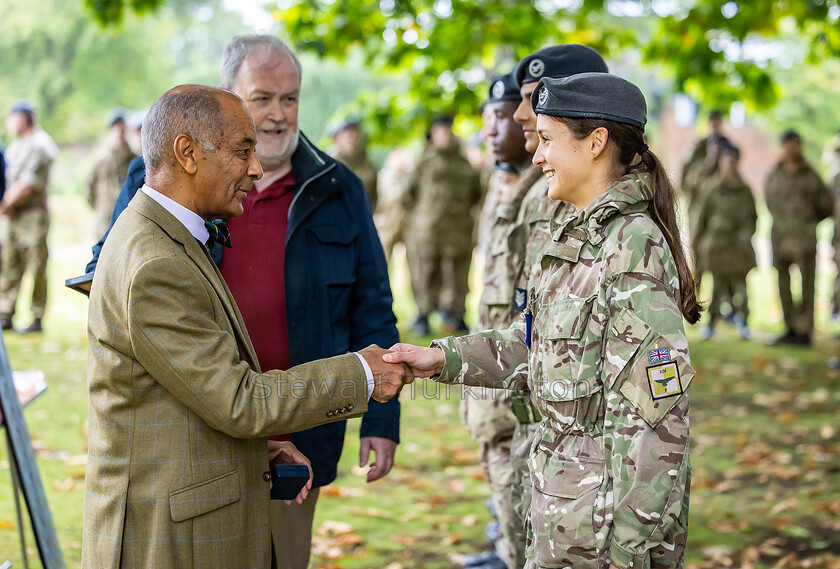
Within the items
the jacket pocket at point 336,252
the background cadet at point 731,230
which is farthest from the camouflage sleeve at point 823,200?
the jacket pocket at point 336,252

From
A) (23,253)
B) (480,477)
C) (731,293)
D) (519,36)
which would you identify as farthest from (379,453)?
(731,293)

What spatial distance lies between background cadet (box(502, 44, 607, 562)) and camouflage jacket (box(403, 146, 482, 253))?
28.7 feet

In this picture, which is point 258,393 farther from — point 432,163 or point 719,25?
point 432,163

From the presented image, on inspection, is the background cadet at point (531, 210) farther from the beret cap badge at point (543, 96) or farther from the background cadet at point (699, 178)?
the background cadet at point (699, 178)

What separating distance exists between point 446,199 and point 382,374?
32.2 ft

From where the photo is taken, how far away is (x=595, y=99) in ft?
8.04

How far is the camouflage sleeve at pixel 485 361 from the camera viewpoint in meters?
2.85

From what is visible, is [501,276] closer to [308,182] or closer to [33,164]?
[308,182]

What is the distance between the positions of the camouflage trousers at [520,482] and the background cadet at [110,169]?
30.1 feet

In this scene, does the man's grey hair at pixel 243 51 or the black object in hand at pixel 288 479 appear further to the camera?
the man's grey hair at pixel 243 51

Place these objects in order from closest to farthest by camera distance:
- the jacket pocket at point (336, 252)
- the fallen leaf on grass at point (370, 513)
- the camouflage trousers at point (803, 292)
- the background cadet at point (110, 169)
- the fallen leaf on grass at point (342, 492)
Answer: the jacket pocket at point (336, 252) < the fallen leaf on grass at point (370, 513) < the fallen leaf on grass at point (342, 492) < the camouflage trousers at point (803, 292) < the background cadet at point (110, 169)

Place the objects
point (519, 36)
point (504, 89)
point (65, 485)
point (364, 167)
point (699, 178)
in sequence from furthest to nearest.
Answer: point (699, 178) < point (364, 167) < point (519, 36) < point (65, 485) < point (504, 89)

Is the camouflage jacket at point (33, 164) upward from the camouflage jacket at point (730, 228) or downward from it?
upward

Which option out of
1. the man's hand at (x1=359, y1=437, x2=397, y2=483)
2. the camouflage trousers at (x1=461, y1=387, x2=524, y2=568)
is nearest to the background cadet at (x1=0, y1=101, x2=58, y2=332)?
the camouflage trousers at (x1=461, y1=387, x2=524, y2=568)
